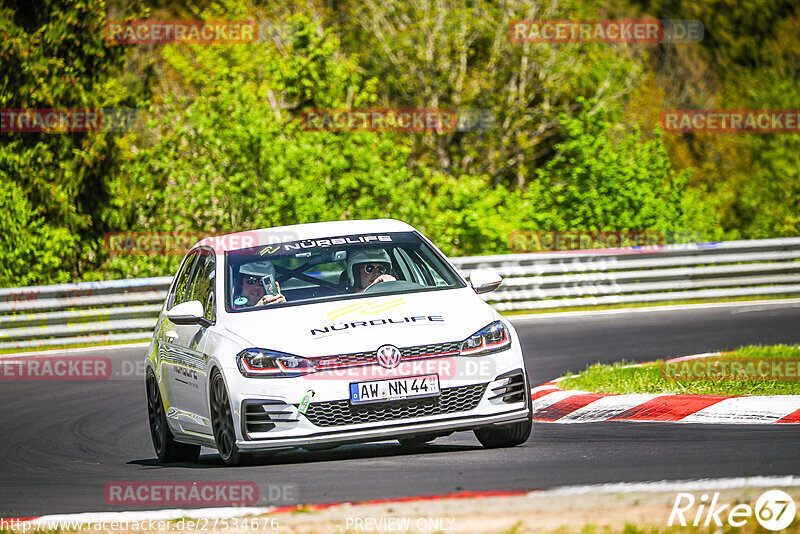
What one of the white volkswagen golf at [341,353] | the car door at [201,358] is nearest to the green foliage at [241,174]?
the car door at [201,358]

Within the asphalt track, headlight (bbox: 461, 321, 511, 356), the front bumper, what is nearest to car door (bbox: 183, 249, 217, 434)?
the asphalt track

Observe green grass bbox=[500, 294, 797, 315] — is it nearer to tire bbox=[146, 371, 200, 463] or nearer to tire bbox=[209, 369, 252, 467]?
tire bbox=[146, 371, 200, 463]

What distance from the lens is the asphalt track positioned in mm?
6699

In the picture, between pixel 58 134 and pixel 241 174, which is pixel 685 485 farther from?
pixel 58 134

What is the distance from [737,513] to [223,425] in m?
3.64

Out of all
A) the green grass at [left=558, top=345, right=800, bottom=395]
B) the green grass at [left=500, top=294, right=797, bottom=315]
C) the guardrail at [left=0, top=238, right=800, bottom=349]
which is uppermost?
the green grass at [left=558, top=345, right=800, bottom=395]

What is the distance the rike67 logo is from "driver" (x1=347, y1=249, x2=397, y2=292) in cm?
389

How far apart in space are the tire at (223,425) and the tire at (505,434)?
1.46 m

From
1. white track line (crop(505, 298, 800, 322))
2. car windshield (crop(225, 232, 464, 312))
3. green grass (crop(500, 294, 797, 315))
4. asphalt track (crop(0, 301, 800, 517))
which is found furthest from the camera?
green grass (crop(500, 294, 797, 315))

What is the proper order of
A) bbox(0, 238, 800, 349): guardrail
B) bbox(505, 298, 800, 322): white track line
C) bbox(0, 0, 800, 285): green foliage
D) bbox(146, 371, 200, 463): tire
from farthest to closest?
bbox(0, 0, 800, 285): green foliage < bbox(505, 298, 800, 322): white track line < bbox(0, 238, 800, 349): guardrail < bbox(146, 371, 200, 463): tire

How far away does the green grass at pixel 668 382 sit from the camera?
10016mm

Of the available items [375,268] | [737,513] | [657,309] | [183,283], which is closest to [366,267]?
[375,268]

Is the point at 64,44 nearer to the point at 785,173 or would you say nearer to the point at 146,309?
the point at 146,309

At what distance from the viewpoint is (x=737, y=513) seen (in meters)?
5.30
